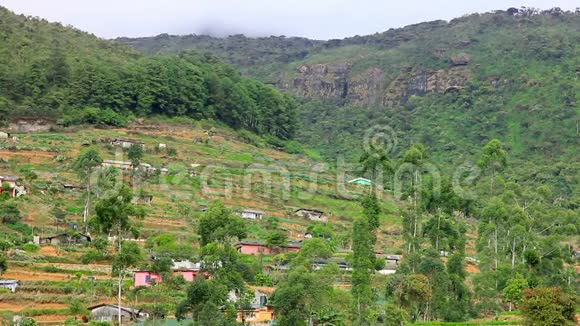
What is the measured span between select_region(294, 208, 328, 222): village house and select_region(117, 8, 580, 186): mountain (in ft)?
79.3

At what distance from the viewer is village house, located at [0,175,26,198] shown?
154 ft

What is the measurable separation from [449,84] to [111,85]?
49205mm

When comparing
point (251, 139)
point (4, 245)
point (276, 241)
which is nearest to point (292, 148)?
point (251, 139)

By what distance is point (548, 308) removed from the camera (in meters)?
26.7

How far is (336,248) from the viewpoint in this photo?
164 ft

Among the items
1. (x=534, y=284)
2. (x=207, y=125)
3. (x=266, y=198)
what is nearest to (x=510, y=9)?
(x=207, y=125)

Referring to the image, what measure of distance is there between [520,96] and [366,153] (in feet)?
184

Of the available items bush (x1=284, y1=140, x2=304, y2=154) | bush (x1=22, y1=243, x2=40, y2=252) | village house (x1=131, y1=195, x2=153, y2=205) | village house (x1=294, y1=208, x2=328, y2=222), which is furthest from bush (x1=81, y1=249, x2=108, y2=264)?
bush (x1=284, y1=140, x2=304, y2=154)

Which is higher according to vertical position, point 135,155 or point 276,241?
point 135,155

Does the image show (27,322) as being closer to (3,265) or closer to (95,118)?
(3,265)

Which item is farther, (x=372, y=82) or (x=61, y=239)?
(x=372, y=82)

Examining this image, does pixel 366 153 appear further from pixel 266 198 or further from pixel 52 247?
pixel 266 198

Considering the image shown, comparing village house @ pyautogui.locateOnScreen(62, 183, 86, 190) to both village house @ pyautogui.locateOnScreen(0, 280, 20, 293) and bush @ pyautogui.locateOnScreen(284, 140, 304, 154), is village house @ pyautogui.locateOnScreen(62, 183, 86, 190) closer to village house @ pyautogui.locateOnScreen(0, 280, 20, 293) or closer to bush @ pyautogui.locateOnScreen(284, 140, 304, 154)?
village house @ pyautogui.locateOnScreen(0, 280, 20, 293)

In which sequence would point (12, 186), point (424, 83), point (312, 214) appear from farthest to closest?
point (424, 83) → point (312, 214) → point (12, 186)
